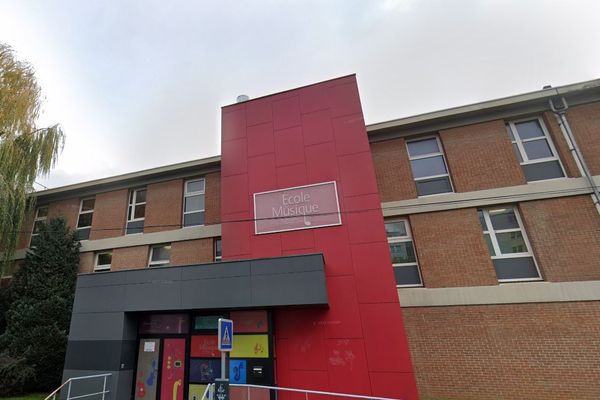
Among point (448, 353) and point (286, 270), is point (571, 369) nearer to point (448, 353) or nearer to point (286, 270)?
point (448, 353)

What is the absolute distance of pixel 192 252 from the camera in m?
10.5

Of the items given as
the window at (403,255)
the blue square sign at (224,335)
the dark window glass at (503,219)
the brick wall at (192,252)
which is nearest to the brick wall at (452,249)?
the window at (403,255)

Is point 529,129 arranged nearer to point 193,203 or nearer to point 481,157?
point 481,157

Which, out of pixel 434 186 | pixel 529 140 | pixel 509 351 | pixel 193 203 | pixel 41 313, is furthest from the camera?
pixel 193 203

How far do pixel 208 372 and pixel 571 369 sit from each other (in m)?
8.82

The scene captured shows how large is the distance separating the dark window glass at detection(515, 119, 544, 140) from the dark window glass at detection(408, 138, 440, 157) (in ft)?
8.24

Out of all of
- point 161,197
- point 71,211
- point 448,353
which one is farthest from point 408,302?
point 71,211

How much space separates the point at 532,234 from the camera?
8.00 meters

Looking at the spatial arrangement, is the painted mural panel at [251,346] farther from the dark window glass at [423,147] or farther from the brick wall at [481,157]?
the dark window glass at [423,147]

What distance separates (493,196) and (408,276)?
3455mm

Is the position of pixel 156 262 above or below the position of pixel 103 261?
below

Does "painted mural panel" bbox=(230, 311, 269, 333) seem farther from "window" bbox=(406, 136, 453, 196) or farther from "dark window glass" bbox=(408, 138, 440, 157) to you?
"dark window glass" bbox=(408, 138, 440, 157)

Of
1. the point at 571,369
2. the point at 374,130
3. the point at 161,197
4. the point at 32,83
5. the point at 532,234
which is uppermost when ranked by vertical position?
the point at 32,83

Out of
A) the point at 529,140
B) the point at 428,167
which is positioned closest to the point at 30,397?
the point at 428,167
